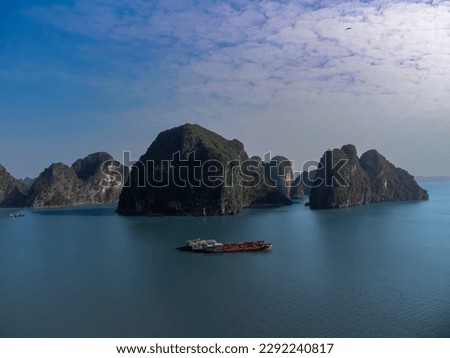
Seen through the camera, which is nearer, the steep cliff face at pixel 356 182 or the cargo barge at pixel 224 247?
the cargo barge at pixel 224 247

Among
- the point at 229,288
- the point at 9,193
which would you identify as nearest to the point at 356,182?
the point at 229,288

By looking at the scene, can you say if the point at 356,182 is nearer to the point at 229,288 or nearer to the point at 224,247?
the point at 224,247

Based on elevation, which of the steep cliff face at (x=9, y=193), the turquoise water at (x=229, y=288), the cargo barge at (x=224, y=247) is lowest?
the turquoise water at (x=229, y=288)

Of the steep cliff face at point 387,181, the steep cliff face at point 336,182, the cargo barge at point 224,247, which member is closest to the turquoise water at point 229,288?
the cargo barge at point 224,247

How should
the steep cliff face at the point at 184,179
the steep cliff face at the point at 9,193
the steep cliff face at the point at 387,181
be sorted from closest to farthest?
1. the steep cliff face at the point at 184,179
2. the steep cliff face at the point at 387,181
3. the steep cliff face at the point at 9,193

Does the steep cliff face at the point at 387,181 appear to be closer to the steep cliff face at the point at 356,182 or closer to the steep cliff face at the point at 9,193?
the steep cliff face at the point at 356,182

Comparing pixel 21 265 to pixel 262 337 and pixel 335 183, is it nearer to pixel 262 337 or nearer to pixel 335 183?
pixel 262 337

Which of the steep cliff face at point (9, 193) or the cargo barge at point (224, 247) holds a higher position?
the steep cliff face at point (9, 193)

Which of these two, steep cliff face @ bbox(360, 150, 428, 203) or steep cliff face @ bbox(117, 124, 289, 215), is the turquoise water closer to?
steep cliff face @ bbox(117, 124, 289, 215)
